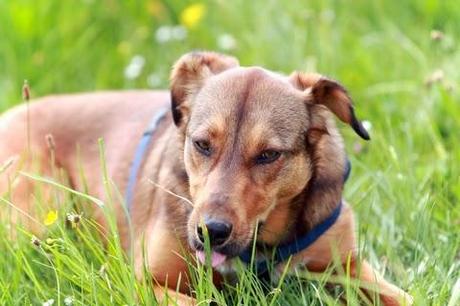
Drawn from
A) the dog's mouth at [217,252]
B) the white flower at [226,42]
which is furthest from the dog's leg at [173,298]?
the white flower at [226,42]

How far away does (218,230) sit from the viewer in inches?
127

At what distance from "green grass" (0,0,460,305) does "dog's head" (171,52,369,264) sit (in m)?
0.20

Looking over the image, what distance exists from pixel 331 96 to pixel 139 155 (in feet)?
3.55

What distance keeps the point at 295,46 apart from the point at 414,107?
0.88 metres

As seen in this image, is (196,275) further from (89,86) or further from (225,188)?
(89,86)

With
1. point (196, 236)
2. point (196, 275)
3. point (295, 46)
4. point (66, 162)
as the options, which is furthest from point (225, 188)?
point (295, 46)

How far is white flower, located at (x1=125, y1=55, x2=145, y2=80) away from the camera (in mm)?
5859

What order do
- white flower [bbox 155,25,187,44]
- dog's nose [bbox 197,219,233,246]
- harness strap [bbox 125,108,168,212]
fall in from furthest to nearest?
white flower [bbox 155,25,187,44] < harness strap [bbox 125,108,168,212] < dog's nose [bbox 197,219,233,246]

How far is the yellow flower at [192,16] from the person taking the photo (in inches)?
247

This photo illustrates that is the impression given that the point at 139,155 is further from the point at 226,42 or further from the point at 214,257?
the point at 226,42

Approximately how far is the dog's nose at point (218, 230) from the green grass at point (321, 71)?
0.37ft

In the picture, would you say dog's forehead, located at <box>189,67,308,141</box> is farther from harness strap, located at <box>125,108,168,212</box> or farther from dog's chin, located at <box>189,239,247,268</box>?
harness strap, located at <box>125,108,168,212</box>

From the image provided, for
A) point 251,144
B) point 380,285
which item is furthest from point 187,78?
point 380,285

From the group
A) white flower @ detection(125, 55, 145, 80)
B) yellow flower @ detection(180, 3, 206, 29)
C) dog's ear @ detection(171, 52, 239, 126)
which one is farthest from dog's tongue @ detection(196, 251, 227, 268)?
yellow flower @ detection(180, 3, 206, 29)
